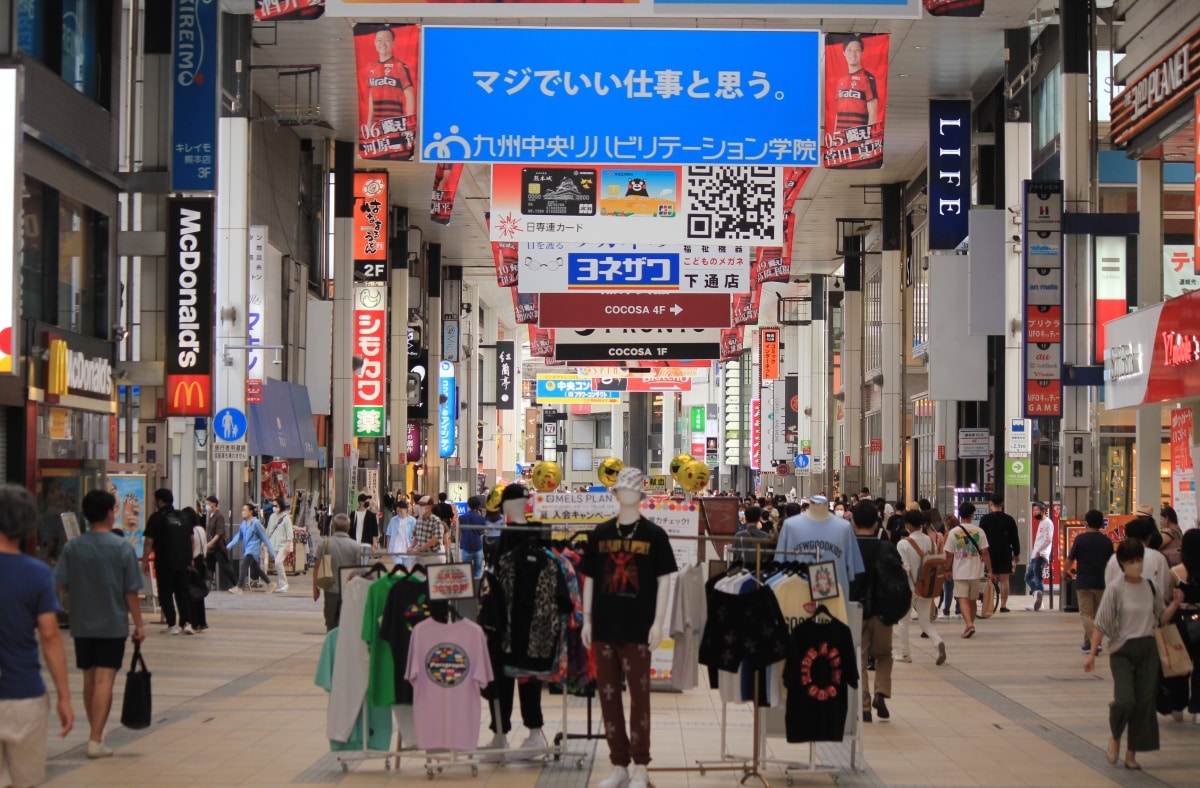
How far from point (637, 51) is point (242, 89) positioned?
1257 cm

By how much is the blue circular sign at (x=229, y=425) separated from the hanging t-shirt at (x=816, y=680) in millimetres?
14071

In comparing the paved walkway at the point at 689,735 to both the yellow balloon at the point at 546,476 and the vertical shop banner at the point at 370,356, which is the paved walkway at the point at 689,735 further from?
the vertical shop banner at the point at 370,356

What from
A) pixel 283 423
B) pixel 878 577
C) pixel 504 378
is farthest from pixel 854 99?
pixel 504 378

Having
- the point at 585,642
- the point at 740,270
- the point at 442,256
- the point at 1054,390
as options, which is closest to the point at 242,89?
the point at 740,270

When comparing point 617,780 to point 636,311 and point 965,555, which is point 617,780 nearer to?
point 965,555

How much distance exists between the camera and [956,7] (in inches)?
583

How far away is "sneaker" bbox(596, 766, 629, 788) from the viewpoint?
8258 millimetres

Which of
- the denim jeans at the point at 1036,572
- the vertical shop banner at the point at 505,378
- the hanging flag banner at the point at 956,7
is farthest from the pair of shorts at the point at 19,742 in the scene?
the vertical shop banner at the point at 505,378

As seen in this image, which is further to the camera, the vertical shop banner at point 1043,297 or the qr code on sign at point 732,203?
the vertical shop banner at point 1043,297

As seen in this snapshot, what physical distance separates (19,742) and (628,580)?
3.43m

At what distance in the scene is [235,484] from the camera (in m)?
23.7

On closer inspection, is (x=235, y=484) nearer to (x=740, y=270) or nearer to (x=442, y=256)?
(x=740, y=270)

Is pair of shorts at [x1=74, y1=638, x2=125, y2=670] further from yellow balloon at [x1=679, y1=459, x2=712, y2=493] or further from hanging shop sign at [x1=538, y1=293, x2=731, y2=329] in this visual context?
hanging shop sign at [x1=538, y1=293, x2=731, y2=329]

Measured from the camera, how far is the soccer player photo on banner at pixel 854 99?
1474cm
